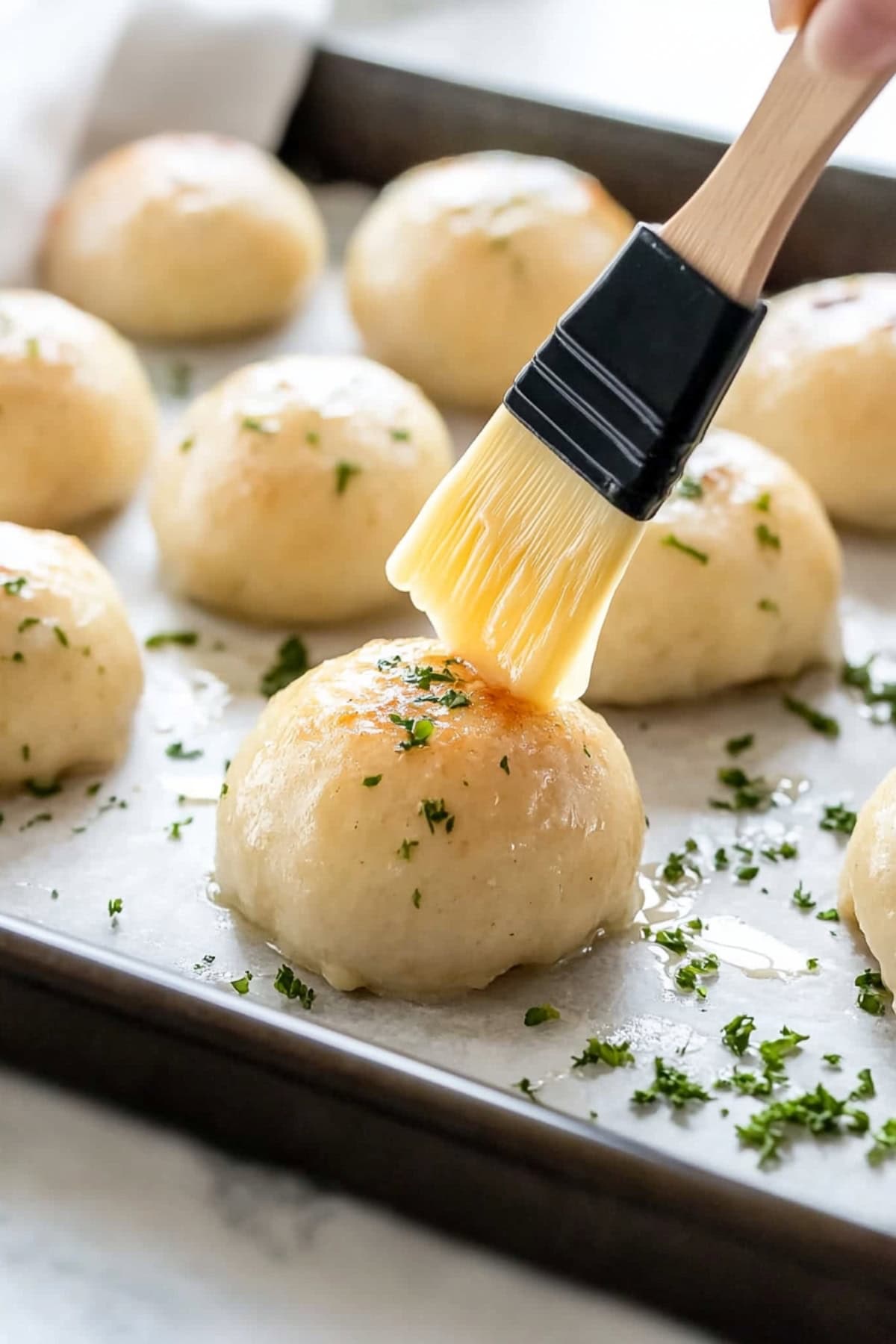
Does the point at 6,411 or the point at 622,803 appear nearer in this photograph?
the point at 622,803

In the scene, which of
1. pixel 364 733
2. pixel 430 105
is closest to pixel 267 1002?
pixel 364 733

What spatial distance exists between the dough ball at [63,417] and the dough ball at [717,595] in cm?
85

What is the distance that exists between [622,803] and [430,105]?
1984mm

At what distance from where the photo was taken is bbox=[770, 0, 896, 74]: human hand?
1449mm

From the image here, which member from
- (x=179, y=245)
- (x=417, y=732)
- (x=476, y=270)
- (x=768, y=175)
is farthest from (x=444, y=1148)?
(x=179, y=245)

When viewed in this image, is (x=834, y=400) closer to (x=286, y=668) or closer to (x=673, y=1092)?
(x=286, y=668)

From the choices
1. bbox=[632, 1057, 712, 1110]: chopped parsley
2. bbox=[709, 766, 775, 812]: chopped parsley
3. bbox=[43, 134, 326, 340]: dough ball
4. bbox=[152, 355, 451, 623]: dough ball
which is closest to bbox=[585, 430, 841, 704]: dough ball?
bbox=[709, 766, 775, 812]: chopped parsley

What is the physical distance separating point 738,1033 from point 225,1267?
0.57 metres

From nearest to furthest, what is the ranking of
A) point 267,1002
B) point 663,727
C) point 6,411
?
point 267,1002, point 663,727, point 6,411

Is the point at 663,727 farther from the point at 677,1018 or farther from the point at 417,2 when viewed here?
the point at 417,2

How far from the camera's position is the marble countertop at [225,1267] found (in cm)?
151

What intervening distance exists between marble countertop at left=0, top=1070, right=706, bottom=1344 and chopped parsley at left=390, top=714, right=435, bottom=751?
1.50 ft

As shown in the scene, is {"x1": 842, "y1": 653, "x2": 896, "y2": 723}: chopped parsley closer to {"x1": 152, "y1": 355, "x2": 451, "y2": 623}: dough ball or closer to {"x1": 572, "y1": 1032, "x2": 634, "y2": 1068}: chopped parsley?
{"x1": 152, "y1": 355, "x2": 451, "y2": 623}: dough ball

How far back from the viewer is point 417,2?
458cm
